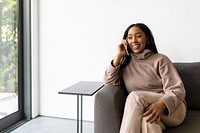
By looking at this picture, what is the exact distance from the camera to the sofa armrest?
5.14 feet

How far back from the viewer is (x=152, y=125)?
139 cm

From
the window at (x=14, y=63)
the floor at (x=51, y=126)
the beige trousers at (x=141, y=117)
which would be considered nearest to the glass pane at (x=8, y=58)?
the window at (x=14, y=63)

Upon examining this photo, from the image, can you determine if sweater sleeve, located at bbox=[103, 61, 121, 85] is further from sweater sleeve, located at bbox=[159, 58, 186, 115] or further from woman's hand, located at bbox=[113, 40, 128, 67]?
sweater sleeve, located at bbox=[159, 58, 186, 115]

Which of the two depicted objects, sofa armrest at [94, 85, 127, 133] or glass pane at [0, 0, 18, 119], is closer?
sofa armrest at [94, 85, 127, 133]

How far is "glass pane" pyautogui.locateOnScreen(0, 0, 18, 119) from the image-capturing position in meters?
2.56

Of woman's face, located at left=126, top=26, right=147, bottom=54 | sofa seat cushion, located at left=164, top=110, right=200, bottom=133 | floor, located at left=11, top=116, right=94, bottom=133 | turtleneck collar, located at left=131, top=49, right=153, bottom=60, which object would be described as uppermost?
woman's face, located at left=126, top=26, right=147, bottom=54

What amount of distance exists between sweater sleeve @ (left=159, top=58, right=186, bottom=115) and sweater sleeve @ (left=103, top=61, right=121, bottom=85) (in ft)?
1.02

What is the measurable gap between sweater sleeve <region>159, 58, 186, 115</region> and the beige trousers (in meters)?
0.06

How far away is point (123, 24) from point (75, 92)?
3.42 feet

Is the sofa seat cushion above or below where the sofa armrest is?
below

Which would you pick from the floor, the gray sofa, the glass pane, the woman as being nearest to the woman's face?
the woman

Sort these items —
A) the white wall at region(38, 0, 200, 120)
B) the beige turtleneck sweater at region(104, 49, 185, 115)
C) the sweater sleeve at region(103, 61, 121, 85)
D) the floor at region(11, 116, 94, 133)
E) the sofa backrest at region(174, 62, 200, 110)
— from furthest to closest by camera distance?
1. the floor at region(11, 116, 94, 133)
2. the white wall at region(38, 0, 200, 120)
3. the sofa backrest at region(174, 62, 200, 110)
4. the sweater sleeve at region(103, 61, 121, 85)
5. the beige turtleneck sweater at region(104, 49, 185, 115)

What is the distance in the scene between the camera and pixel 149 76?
5.81 feet

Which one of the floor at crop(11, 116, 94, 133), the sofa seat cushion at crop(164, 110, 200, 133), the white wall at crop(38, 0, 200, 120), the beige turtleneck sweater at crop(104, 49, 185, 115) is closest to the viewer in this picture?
the sofa seat cushion at crop(164, 110, 200, 133)
